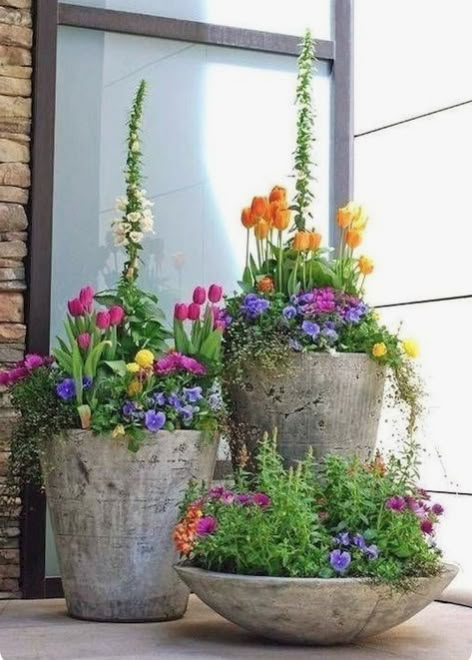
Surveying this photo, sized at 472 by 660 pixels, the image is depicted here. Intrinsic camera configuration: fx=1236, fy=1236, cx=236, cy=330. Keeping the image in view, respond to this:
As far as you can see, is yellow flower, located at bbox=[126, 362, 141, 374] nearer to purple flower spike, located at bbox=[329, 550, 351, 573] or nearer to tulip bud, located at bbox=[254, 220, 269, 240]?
tulip bud, located at bbox=[254, 220, 269, 240]

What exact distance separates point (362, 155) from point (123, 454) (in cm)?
154

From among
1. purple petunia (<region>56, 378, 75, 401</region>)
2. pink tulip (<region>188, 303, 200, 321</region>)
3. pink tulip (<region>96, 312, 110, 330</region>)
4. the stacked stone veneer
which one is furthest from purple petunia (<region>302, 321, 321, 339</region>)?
the stacked stone veneer

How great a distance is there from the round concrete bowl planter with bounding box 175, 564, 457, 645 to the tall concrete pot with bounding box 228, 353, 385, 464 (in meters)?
0.58

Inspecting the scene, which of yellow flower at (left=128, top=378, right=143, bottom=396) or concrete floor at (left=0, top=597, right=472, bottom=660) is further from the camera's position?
yellow flower at (left=128, top=378, right=143, bottom=396)

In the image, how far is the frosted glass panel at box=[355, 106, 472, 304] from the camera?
368 centimetres

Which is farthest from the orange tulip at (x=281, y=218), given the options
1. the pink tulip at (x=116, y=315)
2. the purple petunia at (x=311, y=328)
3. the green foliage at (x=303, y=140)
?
the pink tulip at (x=116, y=315)

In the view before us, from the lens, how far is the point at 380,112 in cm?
405

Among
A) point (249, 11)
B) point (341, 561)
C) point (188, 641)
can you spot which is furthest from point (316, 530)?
point (249, 11)

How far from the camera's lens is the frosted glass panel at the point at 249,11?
3.85 m

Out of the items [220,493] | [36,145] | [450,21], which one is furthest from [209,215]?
[220,493]

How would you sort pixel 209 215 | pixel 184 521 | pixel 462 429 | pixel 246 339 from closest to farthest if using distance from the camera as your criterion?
pixel 184 521
pixel 246 339
pixel 462 429
pixel 209 215

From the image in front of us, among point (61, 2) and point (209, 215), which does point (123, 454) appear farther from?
point (61, 2)

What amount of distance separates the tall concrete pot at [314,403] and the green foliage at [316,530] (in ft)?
1.12

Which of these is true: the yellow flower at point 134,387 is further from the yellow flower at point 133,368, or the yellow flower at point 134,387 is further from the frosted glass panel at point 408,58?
the frosted glass panel at point 408,58
